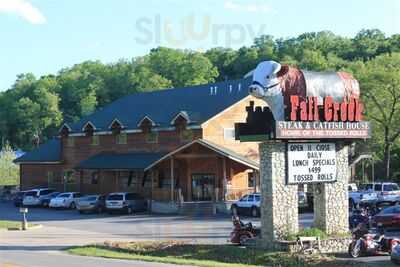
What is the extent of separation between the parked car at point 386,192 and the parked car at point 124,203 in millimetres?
17386

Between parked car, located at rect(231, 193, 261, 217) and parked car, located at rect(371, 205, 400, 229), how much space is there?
40.5 feet

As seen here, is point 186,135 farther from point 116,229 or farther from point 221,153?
point 116,229

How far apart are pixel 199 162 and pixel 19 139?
82.7 m

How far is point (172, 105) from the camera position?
61.1m

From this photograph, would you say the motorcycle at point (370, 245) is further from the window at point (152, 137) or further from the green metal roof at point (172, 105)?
the window at point (152, 137)

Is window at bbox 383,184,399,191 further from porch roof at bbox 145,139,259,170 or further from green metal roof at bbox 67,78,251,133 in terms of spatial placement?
green metal roof at bbox 67,78,251,133

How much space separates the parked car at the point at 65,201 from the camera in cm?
5850

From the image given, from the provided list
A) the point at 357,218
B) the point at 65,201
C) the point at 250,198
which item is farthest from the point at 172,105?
the point at 357,218

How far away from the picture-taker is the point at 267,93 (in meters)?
25.0

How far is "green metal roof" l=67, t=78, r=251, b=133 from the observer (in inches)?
2215

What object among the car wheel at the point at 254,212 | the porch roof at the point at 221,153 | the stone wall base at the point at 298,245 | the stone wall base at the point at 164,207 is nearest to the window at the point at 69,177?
the stone wall base at the point at 164,207

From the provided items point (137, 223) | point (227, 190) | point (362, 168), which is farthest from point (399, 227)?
point (362, 168)

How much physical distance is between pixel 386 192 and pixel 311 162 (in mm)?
24881

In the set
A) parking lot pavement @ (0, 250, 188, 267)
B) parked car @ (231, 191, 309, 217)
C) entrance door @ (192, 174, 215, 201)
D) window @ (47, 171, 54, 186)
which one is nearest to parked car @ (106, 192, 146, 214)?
entrance door @ (192, 174, 215, 201)
